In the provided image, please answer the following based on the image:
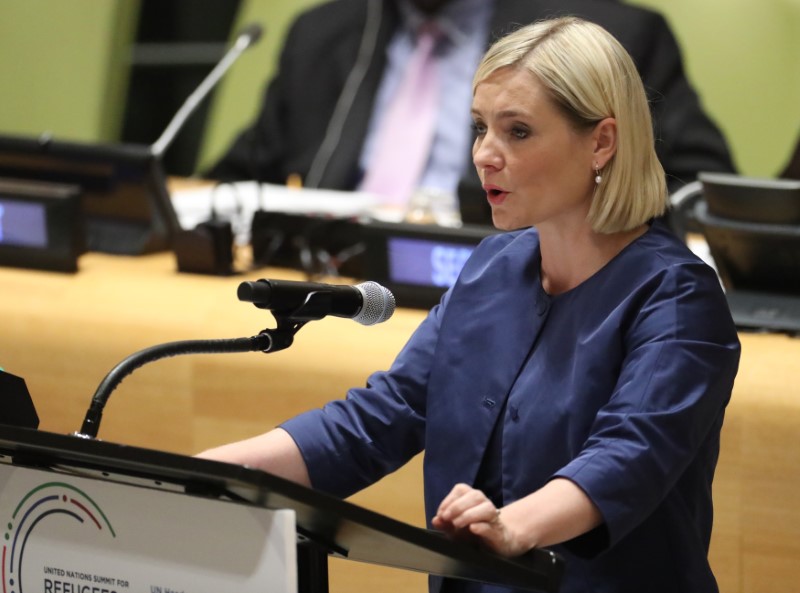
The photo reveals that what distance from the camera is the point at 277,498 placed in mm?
1164

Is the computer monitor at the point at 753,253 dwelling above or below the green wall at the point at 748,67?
below

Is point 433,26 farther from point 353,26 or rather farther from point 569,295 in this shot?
point 569,295

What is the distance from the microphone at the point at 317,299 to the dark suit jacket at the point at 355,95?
211 cm

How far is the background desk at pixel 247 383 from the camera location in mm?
1982

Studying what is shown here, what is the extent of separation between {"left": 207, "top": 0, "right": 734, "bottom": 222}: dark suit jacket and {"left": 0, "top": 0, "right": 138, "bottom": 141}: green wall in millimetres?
1036

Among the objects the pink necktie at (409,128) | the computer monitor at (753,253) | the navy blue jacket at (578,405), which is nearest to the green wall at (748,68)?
the pink necktie at (409,128)

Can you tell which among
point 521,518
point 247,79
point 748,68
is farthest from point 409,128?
point 521,518

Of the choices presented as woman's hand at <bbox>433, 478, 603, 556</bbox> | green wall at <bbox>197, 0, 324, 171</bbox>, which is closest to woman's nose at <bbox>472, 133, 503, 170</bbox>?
woman's hand at <bbox>433, 478, 603, 556</bbox>


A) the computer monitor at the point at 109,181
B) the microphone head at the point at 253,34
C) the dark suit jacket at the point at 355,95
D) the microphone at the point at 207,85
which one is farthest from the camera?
the dark suit jacket at the point at 355,95

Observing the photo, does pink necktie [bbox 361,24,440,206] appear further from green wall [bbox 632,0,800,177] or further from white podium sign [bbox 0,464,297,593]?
white podium sign [bbox 0,464,297,593]

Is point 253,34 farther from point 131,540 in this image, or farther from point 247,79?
point 131,540

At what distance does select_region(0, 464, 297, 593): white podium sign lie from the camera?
121 centimetres

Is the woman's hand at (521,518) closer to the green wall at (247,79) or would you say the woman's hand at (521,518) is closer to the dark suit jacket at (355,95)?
the dark suit jacket at (355,95)

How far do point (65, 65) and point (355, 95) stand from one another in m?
1.55
